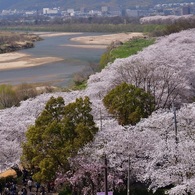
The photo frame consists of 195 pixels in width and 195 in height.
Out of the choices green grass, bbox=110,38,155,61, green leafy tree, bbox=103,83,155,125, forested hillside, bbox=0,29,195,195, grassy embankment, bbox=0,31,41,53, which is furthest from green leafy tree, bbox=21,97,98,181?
grassy embankment, bbox=0,31,41,53

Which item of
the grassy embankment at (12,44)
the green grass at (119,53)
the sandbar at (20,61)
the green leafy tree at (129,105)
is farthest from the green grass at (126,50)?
the grassy embankment at (12,44)

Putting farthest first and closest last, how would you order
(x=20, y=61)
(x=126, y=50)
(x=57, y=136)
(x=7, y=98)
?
1. (x=20, y=61)
2. (x=126, y=50)
3. (x=7, y=98)
4. (x=57, y=136)

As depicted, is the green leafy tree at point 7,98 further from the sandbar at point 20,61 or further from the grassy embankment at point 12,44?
the grassy embankment at point 12,44

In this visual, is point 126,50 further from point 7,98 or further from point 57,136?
point 57,136

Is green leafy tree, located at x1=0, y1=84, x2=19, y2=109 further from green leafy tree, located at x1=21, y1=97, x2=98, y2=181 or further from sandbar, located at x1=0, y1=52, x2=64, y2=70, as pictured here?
sandbar, located at x1=0, y1=52, x2=64, y2=70

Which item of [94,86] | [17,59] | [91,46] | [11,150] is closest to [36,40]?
[91,46]

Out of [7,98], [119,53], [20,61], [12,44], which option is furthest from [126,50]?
[12,44]
